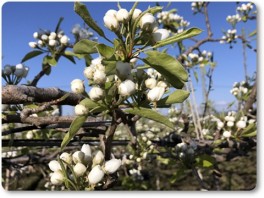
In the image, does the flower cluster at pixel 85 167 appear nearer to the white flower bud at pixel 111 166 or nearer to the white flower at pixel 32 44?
the white flower bud at pixel 111 166

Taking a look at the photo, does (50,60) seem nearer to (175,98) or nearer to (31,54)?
(31,54)

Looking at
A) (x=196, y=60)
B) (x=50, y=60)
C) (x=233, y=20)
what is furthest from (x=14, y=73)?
(x=233, y=20)

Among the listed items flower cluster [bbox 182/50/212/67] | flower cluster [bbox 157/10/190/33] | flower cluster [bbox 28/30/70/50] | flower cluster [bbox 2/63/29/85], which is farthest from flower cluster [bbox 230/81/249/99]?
flower cluster [bbox 2/63/29/85]

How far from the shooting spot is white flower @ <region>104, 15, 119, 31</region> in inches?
21.4

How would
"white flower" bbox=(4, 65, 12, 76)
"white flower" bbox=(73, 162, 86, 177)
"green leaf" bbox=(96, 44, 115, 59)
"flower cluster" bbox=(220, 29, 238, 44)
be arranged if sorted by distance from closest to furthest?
"green leaf" bbox=(96, 44, 115, 59) → "white flower" bbox=(73, 162, 86, 177) → "white flower" bbox=(4, 65, 12, 76) → "flower cluster" bbox=(220, 29, 238, 44)

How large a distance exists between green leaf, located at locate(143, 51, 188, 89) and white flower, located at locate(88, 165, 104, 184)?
176 millimetres

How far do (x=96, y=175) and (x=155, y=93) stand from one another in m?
0.16

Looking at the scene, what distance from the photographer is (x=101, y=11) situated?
1169mm

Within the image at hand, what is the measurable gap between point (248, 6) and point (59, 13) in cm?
115

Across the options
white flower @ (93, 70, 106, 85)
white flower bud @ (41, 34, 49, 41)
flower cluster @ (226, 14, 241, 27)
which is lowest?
white flower @ (93, 70, 106, 85)

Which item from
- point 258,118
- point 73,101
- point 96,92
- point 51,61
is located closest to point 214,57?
point 258,118

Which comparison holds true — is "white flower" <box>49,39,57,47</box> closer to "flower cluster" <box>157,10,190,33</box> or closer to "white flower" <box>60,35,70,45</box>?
"white flower" <box>60,35,70,45</box>

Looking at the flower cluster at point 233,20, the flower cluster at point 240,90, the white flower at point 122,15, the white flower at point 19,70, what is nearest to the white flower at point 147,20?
the white flower at point 122,15

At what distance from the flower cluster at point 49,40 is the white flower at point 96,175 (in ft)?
1.95
